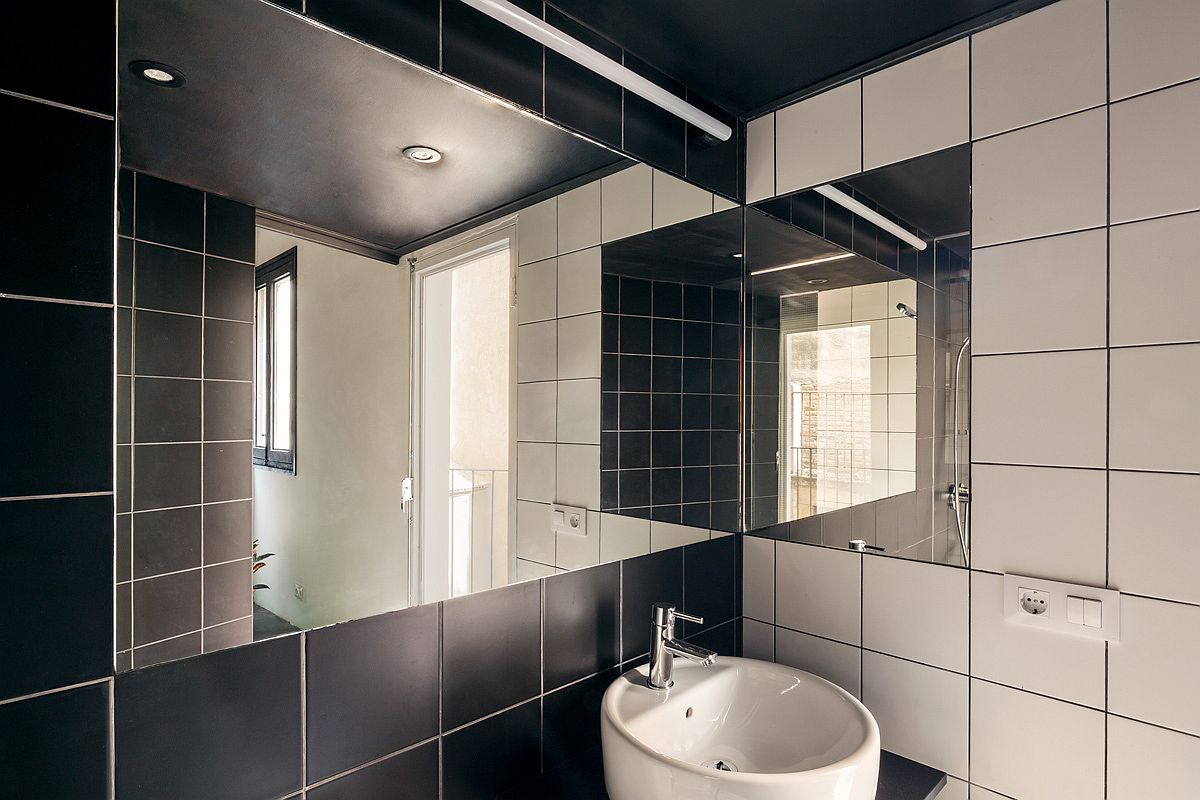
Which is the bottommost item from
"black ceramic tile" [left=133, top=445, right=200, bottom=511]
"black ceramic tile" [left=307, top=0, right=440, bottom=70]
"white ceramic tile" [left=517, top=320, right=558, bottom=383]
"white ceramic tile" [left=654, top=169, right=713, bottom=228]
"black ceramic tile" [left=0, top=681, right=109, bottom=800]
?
"black ceramic tile" [left=0, top=681, right=109, bottom=800]

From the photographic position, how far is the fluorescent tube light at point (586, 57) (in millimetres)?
1018

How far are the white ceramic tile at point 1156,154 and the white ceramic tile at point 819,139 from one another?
1.56ft

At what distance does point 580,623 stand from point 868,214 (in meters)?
1.11

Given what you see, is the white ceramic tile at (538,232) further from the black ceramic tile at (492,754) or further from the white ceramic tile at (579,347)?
the black ceramic tile at (492,754)

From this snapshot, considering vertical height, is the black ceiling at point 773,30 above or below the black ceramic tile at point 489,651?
above

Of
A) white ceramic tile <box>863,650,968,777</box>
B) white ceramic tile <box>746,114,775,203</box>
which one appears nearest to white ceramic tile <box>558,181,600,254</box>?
white ceramic tile <box>746,114,775,203</box>

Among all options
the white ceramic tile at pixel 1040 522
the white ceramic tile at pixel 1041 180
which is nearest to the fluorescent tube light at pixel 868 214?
the white ceramic tile at pixel 1041 180

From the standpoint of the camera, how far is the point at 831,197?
1.53 metres

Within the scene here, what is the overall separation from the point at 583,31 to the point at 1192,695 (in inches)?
62.7

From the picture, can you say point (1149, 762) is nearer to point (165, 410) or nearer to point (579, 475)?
point (579, 475)

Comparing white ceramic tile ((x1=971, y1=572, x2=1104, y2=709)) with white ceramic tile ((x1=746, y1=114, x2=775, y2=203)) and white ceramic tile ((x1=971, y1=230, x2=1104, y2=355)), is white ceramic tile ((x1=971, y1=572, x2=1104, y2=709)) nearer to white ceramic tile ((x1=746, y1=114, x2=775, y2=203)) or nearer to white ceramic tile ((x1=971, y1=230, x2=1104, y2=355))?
white ceramic tile ((x1=971, y1=230, x2=1104, y2=355))

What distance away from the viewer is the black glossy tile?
36.2 inches

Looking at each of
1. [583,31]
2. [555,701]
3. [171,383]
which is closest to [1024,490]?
[555,701]

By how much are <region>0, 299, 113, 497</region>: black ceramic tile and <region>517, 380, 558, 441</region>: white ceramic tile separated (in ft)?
2.18
